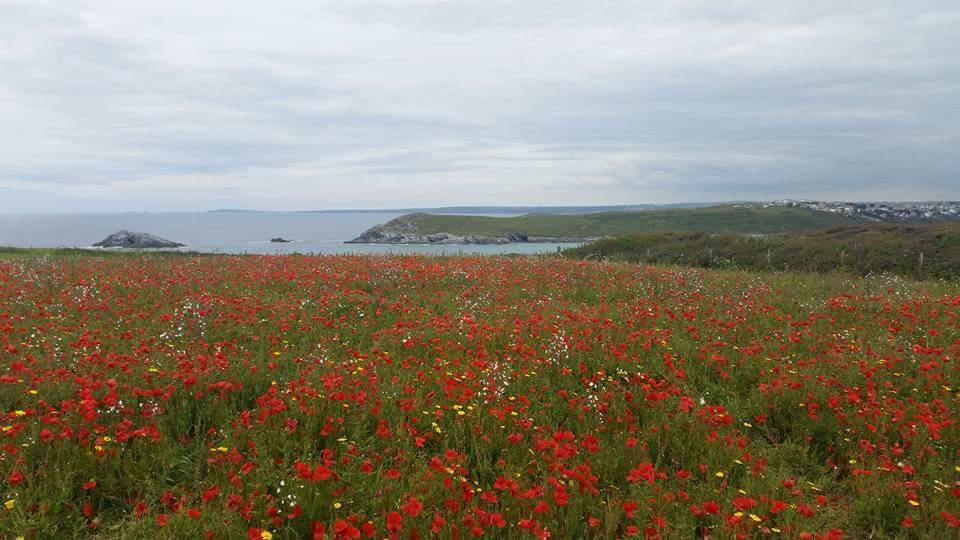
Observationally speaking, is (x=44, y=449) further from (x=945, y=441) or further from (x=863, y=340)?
(x=863, y=340)

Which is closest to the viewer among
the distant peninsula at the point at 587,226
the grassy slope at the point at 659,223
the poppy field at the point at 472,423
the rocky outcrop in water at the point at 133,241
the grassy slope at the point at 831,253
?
the poppy field at the point at 472,423

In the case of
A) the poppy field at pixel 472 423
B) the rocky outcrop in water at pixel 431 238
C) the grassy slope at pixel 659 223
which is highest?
the grassy slope at pixel 659 223

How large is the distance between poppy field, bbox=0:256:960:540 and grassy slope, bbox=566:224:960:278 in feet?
66.0

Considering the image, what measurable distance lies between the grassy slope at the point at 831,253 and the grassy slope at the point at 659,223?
106308 mm

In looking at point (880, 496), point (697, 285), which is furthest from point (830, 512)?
point (697, 285)

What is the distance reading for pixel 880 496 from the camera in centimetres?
498

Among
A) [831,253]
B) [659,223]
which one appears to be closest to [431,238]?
[659,223]

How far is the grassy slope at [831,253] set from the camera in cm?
3312

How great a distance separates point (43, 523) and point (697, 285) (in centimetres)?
1407

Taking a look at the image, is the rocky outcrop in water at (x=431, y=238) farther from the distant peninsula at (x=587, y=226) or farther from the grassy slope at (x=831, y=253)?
the grassy slope at (x=831, y=253)

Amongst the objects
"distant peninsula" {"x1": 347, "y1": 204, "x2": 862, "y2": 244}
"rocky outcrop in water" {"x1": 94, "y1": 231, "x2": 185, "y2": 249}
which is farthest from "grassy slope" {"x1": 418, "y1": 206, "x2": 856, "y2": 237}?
"rocky outcrop in water" {"x1": 94, "y1": 231, "x2": 185, "y2": 249}

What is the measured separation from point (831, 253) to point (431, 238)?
119 meters

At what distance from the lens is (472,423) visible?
596 centimetres

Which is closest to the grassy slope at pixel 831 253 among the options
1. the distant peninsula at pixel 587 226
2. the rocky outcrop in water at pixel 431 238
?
the rocky outcrop in water at pixel 431 238
